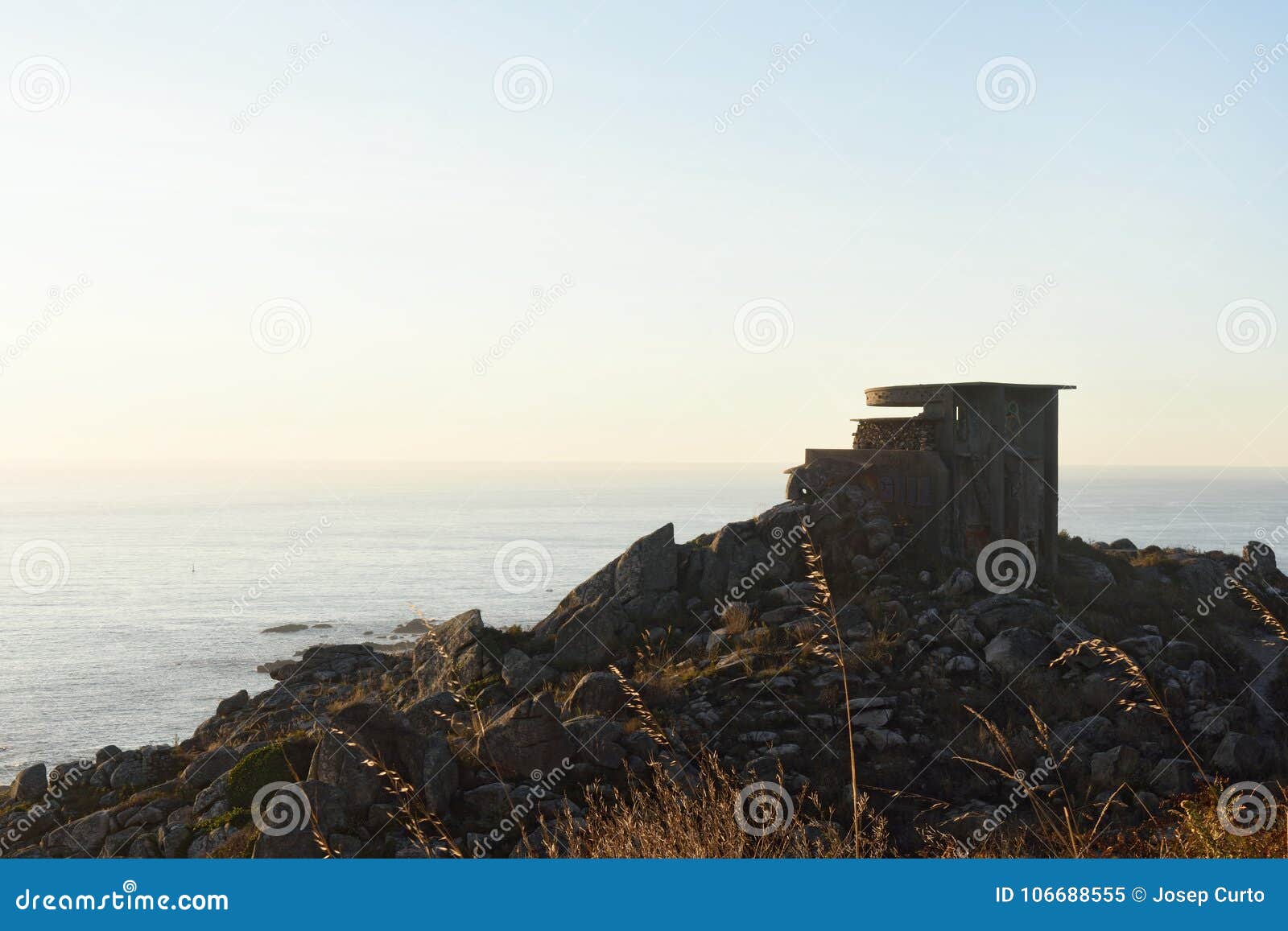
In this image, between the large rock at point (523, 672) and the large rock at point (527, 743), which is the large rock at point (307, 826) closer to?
the large rock at point (527, 743)

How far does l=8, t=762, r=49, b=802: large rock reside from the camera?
19.5 m

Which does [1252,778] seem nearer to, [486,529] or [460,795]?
[460,795]

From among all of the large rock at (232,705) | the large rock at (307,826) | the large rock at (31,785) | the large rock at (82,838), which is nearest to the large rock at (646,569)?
the large rock at (307,826)

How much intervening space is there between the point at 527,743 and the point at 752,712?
173 inches

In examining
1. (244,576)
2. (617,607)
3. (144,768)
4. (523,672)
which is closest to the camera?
(144,768)

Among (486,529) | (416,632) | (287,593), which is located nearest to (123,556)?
(287,593)

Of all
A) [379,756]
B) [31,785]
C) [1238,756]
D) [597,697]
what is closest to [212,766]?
[31,785]

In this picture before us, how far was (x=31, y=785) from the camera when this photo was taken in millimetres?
19625

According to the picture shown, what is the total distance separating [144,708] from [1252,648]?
44.1 meters

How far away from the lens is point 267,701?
23.4m

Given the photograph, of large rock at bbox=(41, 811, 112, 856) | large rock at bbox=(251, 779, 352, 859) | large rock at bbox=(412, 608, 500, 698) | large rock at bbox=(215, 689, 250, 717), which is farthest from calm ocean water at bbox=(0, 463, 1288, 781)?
large rock at bbox=(251, 779, 352, 859)

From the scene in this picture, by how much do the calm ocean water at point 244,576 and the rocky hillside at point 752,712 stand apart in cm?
1222

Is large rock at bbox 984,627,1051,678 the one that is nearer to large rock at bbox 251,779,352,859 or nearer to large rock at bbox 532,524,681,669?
large rock at bbox 532,524,681,669

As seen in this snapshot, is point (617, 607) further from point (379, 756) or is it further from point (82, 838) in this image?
point (82, 838)
